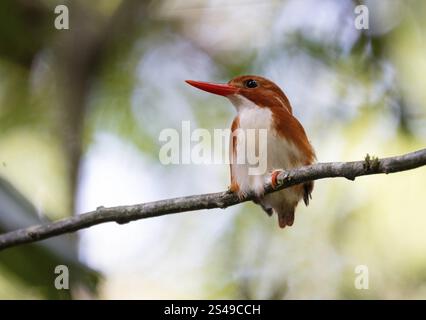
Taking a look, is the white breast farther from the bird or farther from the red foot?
the red foot

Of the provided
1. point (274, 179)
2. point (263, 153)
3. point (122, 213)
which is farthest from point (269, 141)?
point (122, 213)

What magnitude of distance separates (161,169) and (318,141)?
645mm

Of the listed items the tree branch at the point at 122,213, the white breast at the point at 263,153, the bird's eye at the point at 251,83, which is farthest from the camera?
the bird's eye at the point at 251,83

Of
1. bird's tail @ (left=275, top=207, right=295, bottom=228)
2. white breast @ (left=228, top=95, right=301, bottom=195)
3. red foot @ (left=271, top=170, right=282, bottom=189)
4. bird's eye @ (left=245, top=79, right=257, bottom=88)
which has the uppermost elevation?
bird's eye @ (left=245, top=79, right=257, bottom=88)

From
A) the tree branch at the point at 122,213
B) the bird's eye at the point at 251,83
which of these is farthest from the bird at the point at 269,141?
the tree branch at the point at 122,213

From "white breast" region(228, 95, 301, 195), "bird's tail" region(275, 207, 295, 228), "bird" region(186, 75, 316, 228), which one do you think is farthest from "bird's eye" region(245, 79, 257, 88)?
"bird's tail" region(275, 207, 295, 228)

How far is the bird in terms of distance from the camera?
77.6 inches

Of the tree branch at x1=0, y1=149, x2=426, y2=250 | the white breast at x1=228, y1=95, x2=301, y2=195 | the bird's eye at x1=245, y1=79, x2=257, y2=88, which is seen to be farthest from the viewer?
the bird's eye at x1=245, y1=79, x2=257, y2=88

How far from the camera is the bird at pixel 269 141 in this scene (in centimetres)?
197

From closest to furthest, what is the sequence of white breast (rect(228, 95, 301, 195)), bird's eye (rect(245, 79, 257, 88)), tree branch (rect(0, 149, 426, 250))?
tree branch (rect(0, 149, 426, 250))
white breast (rect(228, 95, 301, 195))
bird's eye (rect(245, 79, 257, 88))

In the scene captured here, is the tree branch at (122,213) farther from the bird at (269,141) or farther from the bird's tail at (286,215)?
the bird's tail at (286,215)

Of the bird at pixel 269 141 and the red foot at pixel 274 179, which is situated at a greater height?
the bird at pixel 269 141

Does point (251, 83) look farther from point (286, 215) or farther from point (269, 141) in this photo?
point (286, 215)
